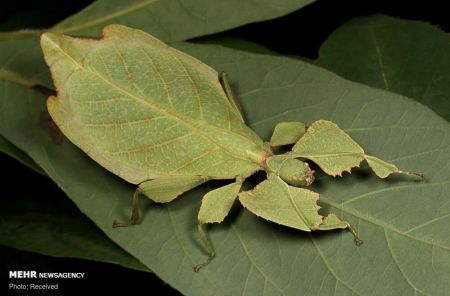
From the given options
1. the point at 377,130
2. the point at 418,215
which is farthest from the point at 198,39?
the point at 418,215

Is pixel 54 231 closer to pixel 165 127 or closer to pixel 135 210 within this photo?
pixel 135 210

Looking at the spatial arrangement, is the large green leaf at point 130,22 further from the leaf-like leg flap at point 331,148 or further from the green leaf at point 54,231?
the leaf-like leg flap at point 331,148

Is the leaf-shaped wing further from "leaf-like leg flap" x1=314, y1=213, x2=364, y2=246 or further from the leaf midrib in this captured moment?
"leaf-like leg flap" x1=314, y1=213, x2=364, y2=246

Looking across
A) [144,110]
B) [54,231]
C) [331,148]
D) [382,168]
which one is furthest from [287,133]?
[54,231]

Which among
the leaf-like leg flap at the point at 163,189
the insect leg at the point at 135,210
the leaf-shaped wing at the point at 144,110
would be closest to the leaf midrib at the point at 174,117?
the leaf-shaped wing at the point at 144,110

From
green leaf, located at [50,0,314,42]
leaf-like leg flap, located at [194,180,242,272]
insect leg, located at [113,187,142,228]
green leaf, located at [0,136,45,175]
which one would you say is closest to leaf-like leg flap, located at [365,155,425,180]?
leaf-like leg flap, located at [194,180,242,272]
